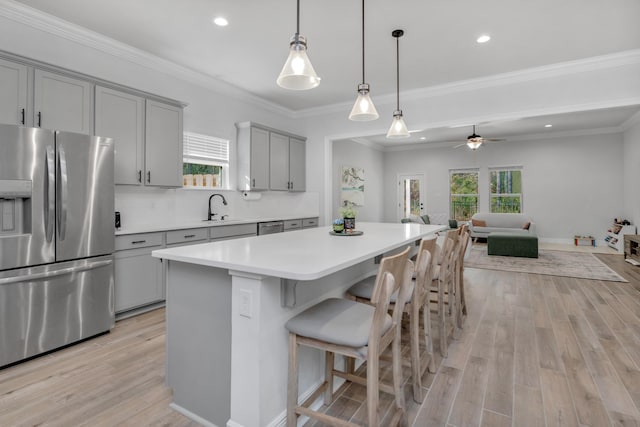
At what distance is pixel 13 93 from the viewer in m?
2.69

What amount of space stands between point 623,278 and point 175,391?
602cm

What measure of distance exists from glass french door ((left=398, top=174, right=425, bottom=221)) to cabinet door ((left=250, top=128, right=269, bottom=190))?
6.41m

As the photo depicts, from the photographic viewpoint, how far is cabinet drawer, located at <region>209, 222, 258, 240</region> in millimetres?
4055

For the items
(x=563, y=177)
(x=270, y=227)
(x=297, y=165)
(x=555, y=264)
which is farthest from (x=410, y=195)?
(x=270, y=227)

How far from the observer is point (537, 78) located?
4312 millimetres

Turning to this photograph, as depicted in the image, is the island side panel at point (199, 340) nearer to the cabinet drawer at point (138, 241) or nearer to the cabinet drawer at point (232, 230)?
the cabinet drawer at point (138, 241)

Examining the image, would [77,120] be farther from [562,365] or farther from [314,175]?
[562,365]

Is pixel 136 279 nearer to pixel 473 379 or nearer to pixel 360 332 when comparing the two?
pixel 360 332

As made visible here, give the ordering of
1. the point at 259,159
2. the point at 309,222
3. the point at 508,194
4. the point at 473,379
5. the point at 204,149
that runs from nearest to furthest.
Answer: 1. the point at 473,379
2. the point at 204,149
3. the point at 259,159
4. the point at 309,222
5. the point at 508,194

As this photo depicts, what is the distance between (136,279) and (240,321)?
2.28 meters

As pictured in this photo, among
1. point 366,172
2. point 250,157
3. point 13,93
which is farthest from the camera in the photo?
point 366,172

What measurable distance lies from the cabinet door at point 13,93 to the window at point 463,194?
9.73 m

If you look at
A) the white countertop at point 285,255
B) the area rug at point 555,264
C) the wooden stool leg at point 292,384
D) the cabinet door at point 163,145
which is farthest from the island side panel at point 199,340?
the area rug at point 555,264

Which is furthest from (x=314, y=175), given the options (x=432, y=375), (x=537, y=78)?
(x=432, y=375)
